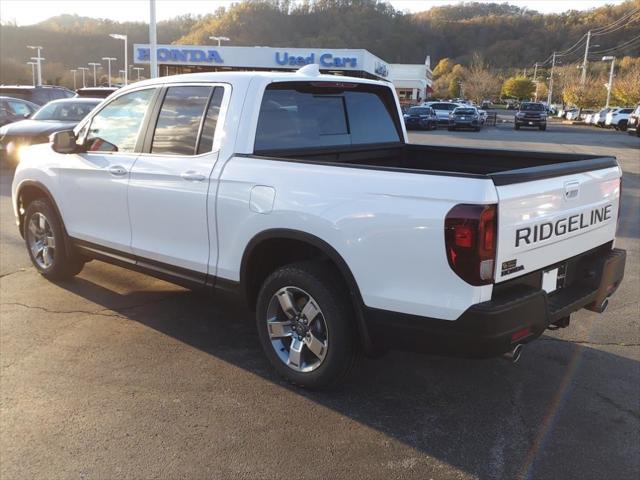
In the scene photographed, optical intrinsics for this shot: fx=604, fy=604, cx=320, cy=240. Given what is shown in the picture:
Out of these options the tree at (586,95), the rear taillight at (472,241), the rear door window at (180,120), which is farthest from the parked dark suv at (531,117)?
the rear taillight at (472,241)

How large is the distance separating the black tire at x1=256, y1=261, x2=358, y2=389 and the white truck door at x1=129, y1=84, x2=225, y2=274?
28.9 inches

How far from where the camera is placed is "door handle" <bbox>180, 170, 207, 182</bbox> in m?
4.02

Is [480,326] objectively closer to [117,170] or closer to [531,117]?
[117,170]

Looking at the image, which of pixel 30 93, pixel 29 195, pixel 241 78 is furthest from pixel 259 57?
pixel 241 78

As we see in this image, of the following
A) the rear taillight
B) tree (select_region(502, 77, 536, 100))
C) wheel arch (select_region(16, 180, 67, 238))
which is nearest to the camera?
the rear taillight

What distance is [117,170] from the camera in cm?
468

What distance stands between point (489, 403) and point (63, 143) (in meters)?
3.86

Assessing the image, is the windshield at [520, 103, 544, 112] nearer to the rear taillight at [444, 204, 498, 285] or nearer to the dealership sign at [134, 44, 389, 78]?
the dealership sign at [134, 44, 389, 78]

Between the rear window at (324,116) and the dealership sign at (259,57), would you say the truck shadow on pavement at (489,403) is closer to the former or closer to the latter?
the rear window at (324,116)

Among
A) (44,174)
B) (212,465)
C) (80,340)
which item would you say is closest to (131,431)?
(212,465)

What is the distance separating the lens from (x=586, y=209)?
11.7 ft

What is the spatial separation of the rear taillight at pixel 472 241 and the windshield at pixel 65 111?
11524mm

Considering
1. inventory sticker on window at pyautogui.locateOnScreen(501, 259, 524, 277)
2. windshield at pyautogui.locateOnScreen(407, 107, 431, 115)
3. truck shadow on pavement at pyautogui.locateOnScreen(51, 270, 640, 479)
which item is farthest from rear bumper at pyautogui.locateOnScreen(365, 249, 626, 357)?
windshield at pyautogui.locateOnScreen(407, 107, 431, 115)

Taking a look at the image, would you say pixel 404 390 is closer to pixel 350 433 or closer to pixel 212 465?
pixel 350 433
